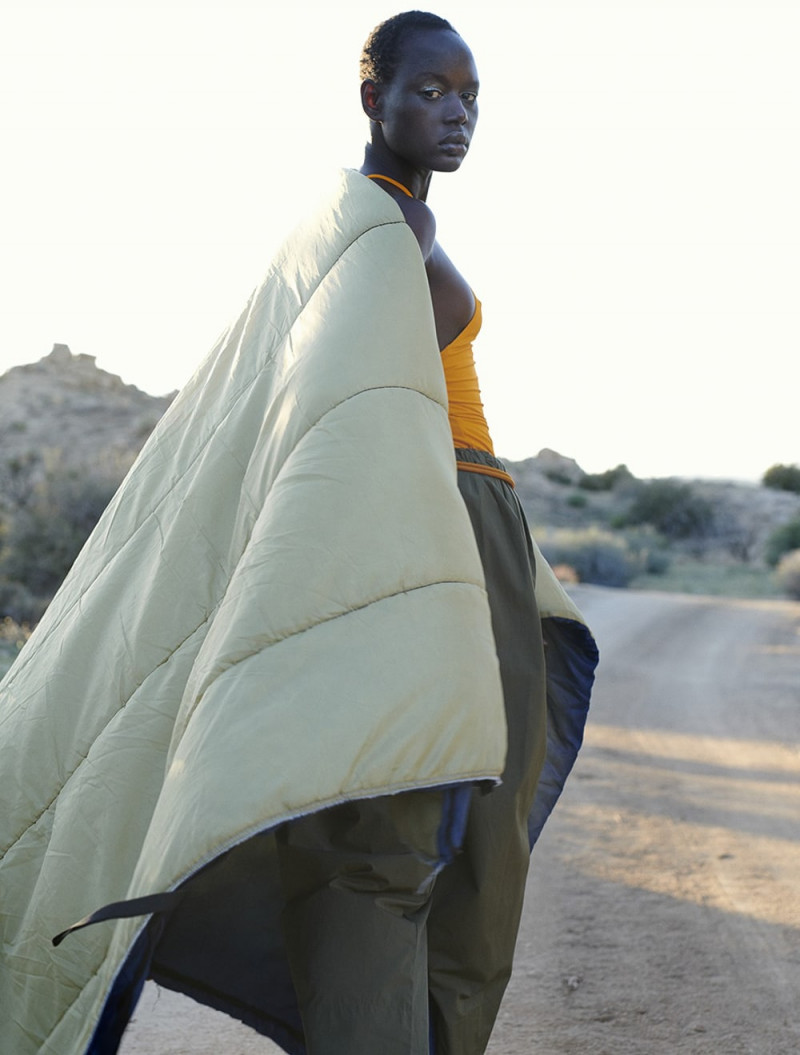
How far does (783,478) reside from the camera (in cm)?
4975

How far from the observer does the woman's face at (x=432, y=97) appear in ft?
7.47

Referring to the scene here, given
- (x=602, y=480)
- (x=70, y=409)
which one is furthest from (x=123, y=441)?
(x=602, y=480)

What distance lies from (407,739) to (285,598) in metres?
0.31

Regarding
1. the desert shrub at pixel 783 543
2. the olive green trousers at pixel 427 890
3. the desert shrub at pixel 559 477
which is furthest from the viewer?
the desert shrub at pixel 559 477

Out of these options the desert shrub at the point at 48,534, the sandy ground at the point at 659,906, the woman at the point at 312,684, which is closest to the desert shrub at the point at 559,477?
the desert shrub at the point at 48,534

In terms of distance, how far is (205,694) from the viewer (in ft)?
6.27

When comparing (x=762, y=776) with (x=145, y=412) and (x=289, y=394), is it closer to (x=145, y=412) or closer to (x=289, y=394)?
(x=289, y=394)

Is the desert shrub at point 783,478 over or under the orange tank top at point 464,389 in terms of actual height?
over

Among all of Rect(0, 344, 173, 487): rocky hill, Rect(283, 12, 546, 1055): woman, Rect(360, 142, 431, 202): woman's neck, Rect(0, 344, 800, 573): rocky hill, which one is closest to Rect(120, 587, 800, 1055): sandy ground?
Rect(283, 12, 546, 1055): woman

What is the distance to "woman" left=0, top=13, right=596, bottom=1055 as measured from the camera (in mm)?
1858

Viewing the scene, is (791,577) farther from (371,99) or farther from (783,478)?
(783,478)

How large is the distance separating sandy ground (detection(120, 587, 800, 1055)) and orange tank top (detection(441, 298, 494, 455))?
1.80m

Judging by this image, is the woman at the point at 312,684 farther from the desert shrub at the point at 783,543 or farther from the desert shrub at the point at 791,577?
the desert shrub at the point at 783,543

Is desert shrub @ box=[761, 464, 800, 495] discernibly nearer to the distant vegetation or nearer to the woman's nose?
the distant vegetation
